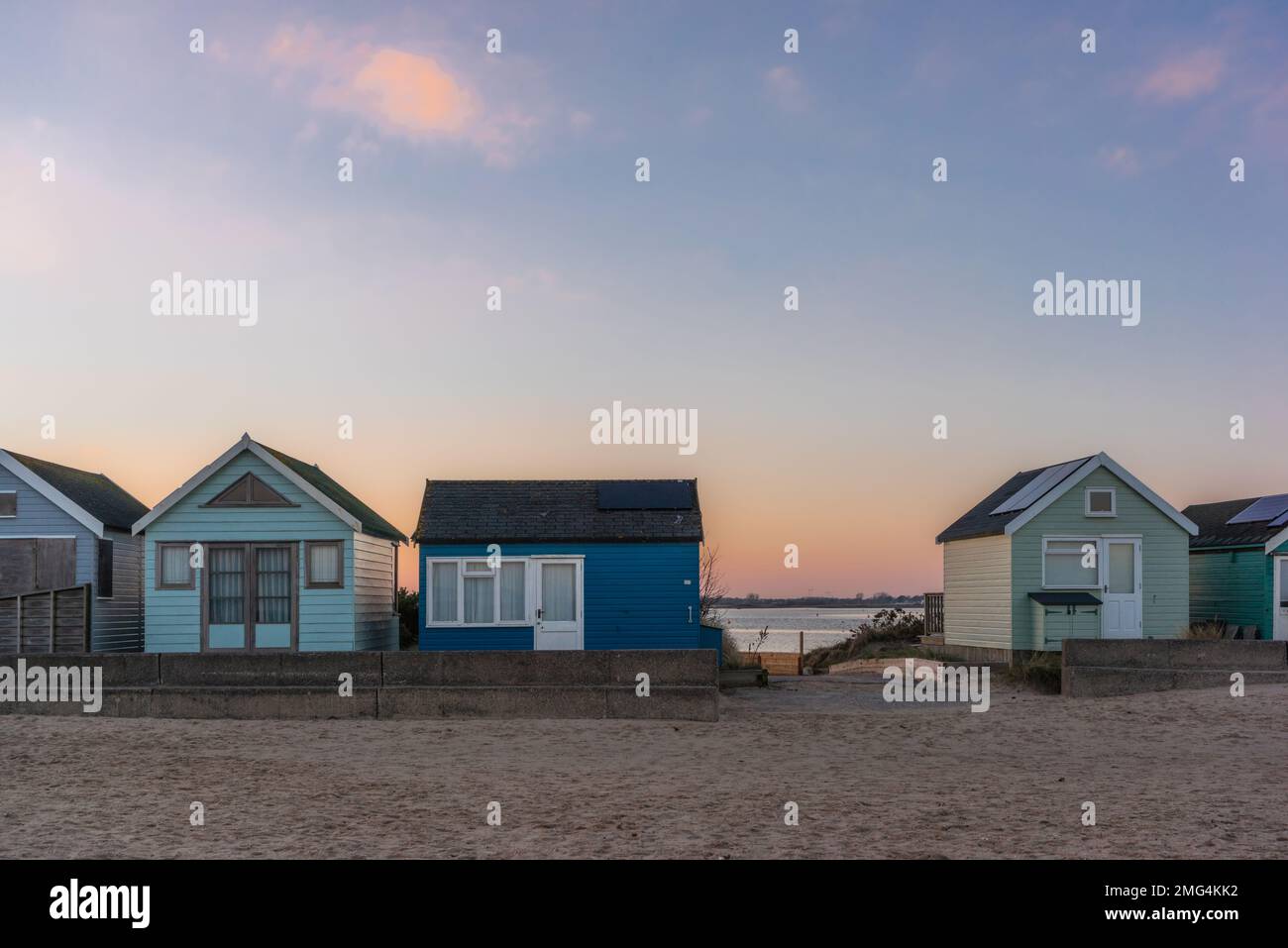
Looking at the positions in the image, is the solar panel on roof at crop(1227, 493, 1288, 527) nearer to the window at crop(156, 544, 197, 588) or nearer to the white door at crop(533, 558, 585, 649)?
the white door at crop(533, 558, 585, 649)

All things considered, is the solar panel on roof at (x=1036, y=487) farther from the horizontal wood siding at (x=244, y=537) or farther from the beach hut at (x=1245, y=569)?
the horizontal wood siding at (x=244, y=537)

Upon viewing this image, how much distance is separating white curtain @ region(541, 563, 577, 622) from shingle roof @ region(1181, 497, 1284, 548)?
545 inches

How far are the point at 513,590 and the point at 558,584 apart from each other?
0.88 metres

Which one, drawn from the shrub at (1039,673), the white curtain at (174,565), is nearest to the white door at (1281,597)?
the shrub at (1039,673)

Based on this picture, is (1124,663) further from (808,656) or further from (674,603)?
(808,656)

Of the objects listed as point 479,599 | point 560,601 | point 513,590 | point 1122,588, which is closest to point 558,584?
point 560,601

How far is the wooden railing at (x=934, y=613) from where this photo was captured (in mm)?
33344

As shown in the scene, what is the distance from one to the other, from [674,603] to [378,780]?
1120 cm

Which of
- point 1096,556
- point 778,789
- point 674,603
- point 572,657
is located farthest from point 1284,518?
point 778,789

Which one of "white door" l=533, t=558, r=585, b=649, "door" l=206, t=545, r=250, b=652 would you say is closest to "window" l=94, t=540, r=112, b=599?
"door" l=206, t=545, r=250, b=652

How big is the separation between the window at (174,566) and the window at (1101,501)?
17.7 metres

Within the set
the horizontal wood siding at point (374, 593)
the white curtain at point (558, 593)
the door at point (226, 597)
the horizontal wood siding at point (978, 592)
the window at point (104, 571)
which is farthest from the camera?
the horizontal wood siding at point (978, 592)

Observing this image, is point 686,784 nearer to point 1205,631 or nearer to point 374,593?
point 374,593

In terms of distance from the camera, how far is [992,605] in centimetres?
2672
